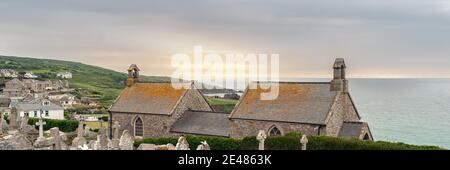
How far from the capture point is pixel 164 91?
116ft

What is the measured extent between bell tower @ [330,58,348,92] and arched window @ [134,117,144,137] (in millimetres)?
14865

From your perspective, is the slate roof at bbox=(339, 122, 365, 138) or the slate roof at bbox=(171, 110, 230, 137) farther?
the slate roof at bbox=(171, 110, 230, 137)

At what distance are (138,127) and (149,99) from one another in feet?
7.74

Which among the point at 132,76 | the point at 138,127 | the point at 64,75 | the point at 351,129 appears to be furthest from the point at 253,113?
the point at 64,75

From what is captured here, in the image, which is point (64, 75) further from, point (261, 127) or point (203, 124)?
point (261, 127)

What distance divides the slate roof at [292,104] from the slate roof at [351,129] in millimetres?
1985

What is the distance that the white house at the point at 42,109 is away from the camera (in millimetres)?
61312

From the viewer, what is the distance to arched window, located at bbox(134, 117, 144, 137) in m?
34.5

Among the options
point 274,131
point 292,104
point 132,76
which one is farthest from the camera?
point 132,76

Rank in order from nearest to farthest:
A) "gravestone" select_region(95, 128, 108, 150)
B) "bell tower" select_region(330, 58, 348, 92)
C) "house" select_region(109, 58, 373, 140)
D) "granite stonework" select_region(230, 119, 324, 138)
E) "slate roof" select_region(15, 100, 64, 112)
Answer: "gravestone" select_region(95, 128, 108, 150) < "granite stonework" select_region(230, 119, 324, 138) < "house" select_region(109, 58, 373, 140) < "bell tower" select_region(330, 58, 348, 92) < "slate roof" select_region(15, 100, 64, 112)

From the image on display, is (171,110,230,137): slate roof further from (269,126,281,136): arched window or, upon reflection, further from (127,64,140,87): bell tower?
(127,64,140,87): bell tower

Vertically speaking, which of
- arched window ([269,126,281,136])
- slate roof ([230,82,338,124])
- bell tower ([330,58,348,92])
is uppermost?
bell tower ([330,58,348,92])

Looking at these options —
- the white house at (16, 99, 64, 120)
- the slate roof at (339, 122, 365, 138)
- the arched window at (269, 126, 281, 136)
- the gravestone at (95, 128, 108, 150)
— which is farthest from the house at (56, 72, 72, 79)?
the gravestone at (95, 128, 108, 150)

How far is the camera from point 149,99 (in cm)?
3553
